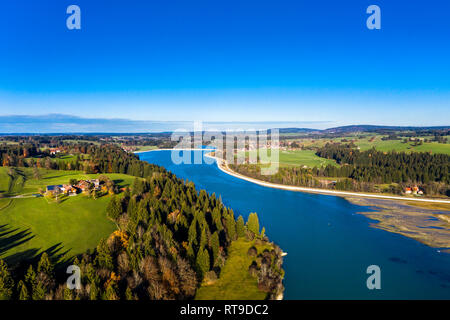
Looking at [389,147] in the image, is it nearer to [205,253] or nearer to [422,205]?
[422,205]

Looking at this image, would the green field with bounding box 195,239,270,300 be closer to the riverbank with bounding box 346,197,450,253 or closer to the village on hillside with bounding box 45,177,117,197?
the riverbank with bounding box 346,197,450,253


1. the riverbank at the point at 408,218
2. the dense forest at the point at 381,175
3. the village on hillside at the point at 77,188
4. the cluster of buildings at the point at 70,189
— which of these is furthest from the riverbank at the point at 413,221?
the cluster of buildings at the point at 70,189

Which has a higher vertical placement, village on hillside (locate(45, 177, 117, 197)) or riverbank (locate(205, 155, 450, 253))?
village on hillside (locate(45, 177, 117, 197))

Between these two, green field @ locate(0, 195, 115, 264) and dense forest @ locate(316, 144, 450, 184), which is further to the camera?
dense forest @ locate(316, 144, 450, 184)

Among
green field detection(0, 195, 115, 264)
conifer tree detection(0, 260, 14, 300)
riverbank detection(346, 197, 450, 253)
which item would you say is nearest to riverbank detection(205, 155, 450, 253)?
riverbank detection(346, 197, 450, 253)

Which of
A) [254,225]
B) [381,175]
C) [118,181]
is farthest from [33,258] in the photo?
[381,175]

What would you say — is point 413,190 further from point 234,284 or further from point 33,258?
point 33,258
